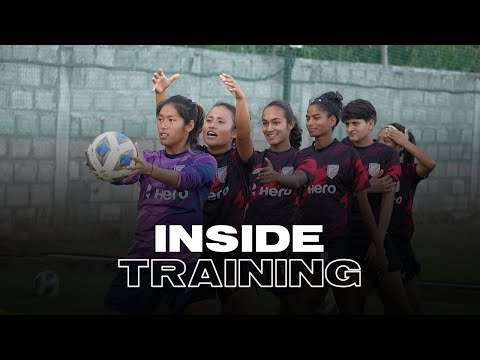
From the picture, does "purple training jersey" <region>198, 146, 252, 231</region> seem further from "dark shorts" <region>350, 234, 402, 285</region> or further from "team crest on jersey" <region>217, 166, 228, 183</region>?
"dark shorts" <region>350, 234, 402, 285</region>

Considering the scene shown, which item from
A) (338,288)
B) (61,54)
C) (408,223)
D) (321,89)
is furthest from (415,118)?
(61,54)

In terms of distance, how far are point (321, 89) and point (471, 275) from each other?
6.28 feet

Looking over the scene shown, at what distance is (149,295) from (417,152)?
1.90m

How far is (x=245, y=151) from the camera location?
582 cm

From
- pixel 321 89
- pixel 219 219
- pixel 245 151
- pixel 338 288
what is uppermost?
pixel 321 89

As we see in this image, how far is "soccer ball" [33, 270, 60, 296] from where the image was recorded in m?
6.32

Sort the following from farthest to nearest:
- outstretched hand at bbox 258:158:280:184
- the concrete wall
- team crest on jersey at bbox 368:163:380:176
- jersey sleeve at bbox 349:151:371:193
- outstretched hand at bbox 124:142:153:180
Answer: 1. the concrete wall
2. team crest on jersey at bbox 368:163:380:176
3. jersey sleeve at bbox 349:151:371:193
4. outstretched hand at bbox 258:158:280:184
5. outstretched hand at bbox 124:142:153:180

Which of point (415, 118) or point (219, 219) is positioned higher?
point (415, 118)

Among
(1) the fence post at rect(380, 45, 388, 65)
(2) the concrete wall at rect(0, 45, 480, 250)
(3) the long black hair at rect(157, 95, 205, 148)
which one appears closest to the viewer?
(3) the long black hair at rect(157, 95, 205, 148)

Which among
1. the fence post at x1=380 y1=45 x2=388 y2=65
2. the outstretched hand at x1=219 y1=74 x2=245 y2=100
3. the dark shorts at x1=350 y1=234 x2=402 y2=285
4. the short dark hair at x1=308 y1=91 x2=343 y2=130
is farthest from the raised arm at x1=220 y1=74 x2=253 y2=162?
the fence post at x1=380 y1=45 x2=388 y2=65

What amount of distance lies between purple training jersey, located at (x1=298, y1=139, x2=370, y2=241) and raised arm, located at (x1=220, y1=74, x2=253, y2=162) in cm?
40

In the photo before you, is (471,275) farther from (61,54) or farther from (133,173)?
(61,54)

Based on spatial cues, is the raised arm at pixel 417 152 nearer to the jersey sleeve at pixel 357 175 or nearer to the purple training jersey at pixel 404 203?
the purple training jersey at pixel 404 203

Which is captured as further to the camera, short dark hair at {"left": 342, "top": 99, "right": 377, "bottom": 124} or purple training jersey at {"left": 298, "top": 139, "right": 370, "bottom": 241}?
short dark hair at {"left": 342, "top": 99, "right": 377, "bottom": 124}
